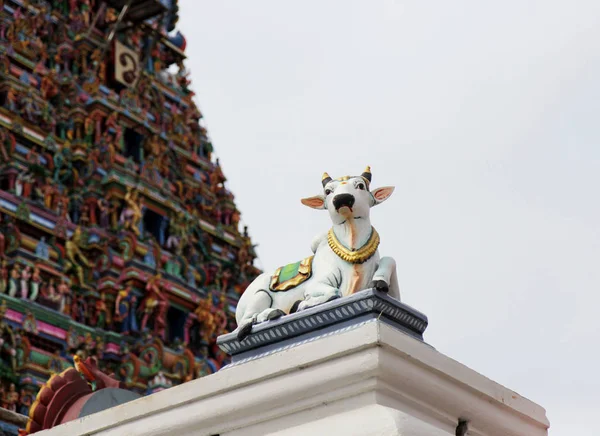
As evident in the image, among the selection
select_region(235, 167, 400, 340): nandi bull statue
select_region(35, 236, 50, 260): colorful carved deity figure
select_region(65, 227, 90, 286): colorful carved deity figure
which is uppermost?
select_region(65, 227, 90, 286): colorful carved deity figure

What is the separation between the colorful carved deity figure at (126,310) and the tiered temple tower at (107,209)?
26 mm

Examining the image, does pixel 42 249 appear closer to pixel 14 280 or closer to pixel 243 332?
pixel 14 280

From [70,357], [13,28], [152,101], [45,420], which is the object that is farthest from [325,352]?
[152,101]

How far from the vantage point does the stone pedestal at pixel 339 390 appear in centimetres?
728

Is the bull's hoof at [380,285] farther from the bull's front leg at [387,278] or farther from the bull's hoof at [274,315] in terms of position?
the bull's hoof at [274,315]

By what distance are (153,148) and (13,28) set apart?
4.57 m

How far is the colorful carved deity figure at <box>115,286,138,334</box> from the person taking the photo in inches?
1107

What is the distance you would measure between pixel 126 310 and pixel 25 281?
2932mm

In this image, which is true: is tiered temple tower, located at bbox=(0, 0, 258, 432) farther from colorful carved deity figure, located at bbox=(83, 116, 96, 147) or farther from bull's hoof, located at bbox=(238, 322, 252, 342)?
bull's hoof, located at bbox=(238, 322, 252, 342)

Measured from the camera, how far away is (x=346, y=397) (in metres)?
7.36

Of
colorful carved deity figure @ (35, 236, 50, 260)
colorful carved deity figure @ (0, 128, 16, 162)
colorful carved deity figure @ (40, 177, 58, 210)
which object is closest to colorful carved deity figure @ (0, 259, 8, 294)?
colorful carved deity figure @ (35, 236, 50, 260)

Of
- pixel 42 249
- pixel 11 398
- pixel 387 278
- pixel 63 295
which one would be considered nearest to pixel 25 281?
pixel 63 295

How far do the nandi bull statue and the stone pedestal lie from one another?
0.33 metres

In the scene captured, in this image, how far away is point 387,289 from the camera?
8.17 meters
